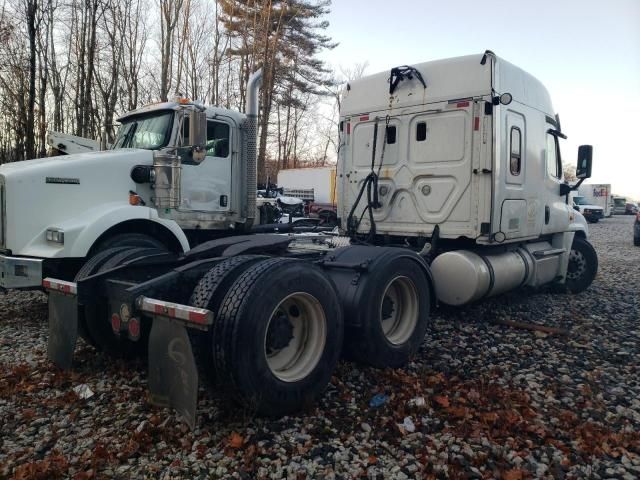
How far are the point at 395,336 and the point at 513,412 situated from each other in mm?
1355

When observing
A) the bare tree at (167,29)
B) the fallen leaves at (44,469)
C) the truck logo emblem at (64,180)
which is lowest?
the fallen leaves at (44,469)

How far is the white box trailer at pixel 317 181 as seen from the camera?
24500 millimetres

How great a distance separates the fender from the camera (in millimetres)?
5188

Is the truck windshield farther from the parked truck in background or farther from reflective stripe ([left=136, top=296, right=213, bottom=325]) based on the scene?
the parked truck in background

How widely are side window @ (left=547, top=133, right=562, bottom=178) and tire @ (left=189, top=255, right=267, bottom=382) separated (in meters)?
5.92

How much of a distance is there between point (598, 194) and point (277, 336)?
44131mm

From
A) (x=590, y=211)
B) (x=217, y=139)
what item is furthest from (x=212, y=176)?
(x=590, y=211)

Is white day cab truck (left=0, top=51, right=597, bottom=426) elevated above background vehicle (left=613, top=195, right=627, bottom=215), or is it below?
below

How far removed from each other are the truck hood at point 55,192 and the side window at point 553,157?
20.3 ft

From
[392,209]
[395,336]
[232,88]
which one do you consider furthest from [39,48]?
[395,336]

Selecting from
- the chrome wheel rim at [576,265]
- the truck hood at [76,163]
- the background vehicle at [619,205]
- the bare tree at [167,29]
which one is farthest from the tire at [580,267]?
the background vehicle at [619,205]

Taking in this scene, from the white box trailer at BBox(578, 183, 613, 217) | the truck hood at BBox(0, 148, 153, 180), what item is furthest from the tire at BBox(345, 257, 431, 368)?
the white box trailer at BBox(578, 183, 613, 217)

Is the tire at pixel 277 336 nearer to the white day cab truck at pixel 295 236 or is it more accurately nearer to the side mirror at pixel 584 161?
the white day cab truck at pixel 295 236

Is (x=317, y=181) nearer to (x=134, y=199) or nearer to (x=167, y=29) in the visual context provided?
(x=167, y=29)
